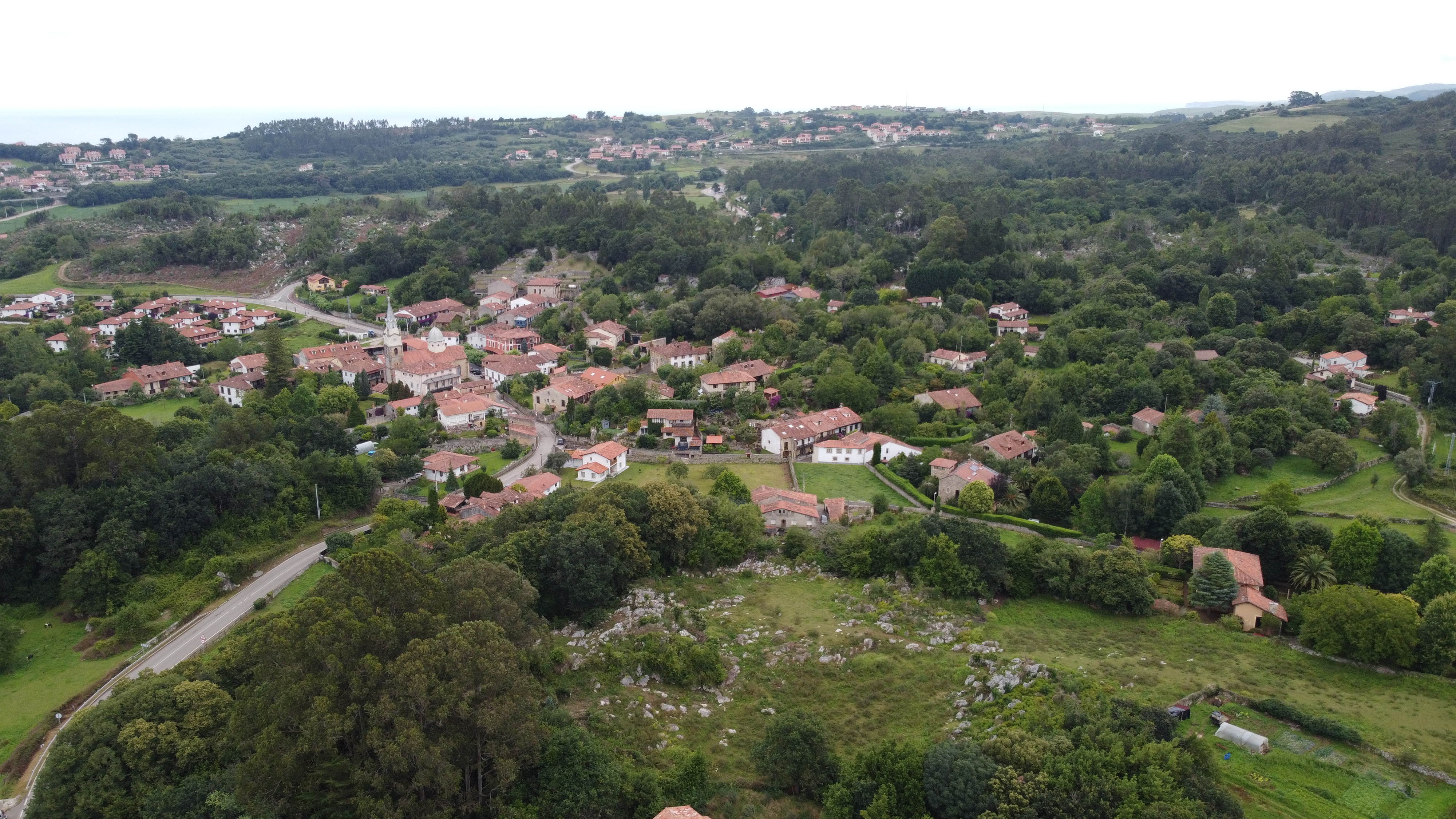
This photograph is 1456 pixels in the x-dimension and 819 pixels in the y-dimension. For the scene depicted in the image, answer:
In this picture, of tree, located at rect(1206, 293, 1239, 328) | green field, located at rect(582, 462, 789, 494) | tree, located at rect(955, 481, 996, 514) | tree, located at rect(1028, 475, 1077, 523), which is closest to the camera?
tree, located at rect(1028, 475, 1077, 523)

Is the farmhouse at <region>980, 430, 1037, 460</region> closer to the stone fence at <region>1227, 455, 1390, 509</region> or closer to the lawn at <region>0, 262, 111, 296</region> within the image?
the stone fence at <region>1227, 455, 1390, 509</region>

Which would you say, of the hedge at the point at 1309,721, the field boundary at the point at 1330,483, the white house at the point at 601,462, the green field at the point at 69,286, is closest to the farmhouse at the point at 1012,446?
the field boundary at the point at 1330,483

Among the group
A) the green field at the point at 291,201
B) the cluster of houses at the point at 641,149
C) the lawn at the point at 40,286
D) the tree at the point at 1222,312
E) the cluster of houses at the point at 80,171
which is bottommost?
the tree at the point at 1222,312

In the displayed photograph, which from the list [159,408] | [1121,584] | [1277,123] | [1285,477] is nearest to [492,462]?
[159,408]

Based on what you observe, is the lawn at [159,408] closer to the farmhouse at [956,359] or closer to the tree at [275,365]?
the tree at [275,365]

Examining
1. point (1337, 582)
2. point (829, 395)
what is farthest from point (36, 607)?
point (1337, 582)

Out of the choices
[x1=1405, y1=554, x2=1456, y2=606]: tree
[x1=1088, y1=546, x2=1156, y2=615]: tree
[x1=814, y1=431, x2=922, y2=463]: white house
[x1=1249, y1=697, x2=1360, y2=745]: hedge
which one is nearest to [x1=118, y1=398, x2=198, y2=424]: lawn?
[x1=814, y1=431, x2=922, y2=463]: white house
